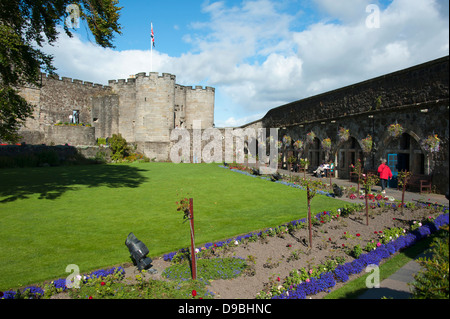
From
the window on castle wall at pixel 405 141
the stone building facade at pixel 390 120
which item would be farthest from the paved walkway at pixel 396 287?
the window on castle wall at pixel 405 141

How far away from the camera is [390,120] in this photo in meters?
15.4

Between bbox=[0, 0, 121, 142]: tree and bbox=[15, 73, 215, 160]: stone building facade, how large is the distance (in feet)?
67.9

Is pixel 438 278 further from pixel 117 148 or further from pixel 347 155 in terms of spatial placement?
pixel 117 148

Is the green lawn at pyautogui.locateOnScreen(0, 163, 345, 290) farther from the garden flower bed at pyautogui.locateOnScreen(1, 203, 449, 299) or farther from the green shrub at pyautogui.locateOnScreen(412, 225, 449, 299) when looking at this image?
the green shrub at pyautogui.locateOnScreen(412, 225, 449, 299)

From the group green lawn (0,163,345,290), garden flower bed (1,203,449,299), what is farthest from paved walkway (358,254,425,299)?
green lawn (0,163,345,290)

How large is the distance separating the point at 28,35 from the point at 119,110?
27.1 metres

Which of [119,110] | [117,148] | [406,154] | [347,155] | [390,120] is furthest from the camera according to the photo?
[119,110]

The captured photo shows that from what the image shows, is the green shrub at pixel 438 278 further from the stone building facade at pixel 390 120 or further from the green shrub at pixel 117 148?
the green shrub at pixel 117 148

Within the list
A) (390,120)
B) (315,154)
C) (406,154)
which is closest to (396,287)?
(406,154)

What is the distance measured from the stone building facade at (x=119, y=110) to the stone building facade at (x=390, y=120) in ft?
61.6

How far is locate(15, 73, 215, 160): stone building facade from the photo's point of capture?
105ft
